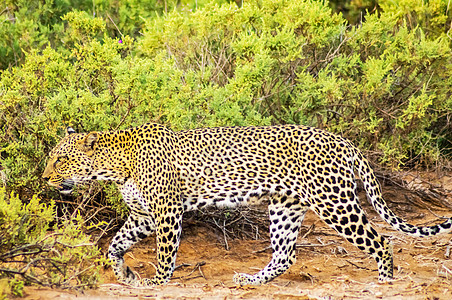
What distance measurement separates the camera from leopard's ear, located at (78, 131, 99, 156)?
6950 mm

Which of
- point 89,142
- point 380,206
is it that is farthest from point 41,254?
point 380,206

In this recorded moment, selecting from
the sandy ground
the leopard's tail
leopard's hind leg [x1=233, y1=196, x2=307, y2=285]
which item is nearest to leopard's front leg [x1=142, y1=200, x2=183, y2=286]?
the sandy ground

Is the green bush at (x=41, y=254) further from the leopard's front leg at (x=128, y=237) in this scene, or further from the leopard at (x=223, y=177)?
the leopard's front leg at (x=128, y=237)

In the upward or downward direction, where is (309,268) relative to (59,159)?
downward

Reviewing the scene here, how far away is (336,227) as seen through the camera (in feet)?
21.9

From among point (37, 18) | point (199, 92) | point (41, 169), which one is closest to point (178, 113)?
point (199, 92)

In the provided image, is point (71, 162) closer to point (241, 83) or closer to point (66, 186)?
point (66, 186)

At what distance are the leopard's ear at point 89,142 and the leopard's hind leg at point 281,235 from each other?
1867 mm

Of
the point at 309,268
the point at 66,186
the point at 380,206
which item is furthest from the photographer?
the point at 309,268

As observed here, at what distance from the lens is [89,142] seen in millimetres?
6969

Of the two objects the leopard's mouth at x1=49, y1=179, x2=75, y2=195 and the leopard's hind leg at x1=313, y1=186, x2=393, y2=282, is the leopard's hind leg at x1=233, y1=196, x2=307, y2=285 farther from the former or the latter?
the leopard's mouth at x1=49, y1=179, x2=75, y2=195

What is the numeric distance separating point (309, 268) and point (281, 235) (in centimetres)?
76

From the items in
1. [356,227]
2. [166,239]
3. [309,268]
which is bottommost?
[309,268]

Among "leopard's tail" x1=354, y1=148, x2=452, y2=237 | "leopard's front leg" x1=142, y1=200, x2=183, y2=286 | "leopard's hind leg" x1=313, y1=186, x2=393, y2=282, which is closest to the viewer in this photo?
"leopard's hind leg" x1=313, y1=186, x2=393, y2=282
